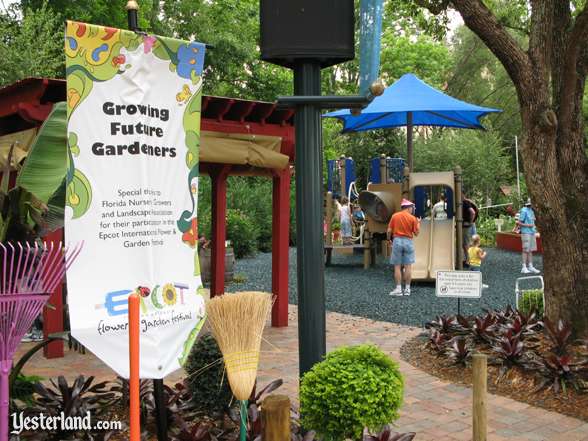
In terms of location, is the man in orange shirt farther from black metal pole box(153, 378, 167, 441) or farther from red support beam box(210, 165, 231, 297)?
black metal pole box(153, 378, 167, 441)

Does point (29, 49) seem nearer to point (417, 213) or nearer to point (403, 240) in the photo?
point (403, 240)

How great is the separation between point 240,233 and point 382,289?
6535 mm

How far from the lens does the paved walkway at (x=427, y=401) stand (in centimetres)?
477

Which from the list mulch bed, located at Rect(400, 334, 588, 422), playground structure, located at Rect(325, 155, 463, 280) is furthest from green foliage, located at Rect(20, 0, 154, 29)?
mulch bed, located at Rect(400, 334, 588, 422)

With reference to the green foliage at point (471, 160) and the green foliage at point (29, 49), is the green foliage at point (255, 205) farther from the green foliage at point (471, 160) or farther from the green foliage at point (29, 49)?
the green foliage at point (471, 160)

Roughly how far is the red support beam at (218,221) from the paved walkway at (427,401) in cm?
113

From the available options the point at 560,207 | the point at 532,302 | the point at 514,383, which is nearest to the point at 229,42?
the point at 532,302

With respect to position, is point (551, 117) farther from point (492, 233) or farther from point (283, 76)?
point (283, 76)

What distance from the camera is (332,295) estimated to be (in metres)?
11.5

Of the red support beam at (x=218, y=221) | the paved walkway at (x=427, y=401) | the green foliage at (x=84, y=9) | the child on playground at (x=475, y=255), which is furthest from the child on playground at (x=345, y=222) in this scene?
the paved walkway at (x=427, y=401)

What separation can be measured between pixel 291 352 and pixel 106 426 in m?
3.47

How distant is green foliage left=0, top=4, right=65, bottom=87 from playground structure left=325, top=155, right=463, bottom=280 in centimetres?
742

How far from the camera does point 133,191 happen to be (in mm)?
3195

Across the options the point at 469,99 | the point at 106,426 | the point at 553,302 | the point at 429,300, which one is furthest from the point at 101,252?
the point at 469,99
